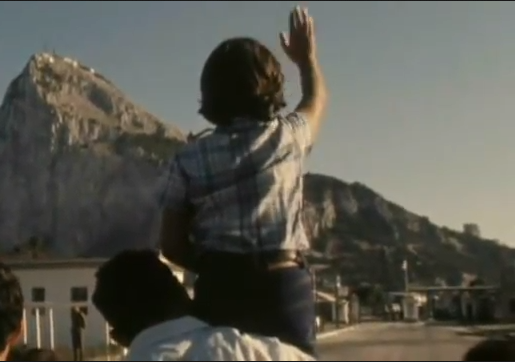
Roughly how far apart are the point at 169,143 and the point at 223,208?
498 millimetres

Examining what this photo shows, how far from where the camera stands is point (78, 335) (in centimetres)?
122

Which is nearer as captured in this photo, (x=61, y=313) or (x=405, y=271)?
(x=61, y=313)

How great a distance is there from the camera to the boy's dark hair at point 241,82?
39.3 inches

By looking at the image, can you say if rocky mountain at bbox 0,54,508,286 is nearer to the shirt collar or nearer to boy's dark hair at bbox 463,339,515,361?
boy's dark hair at bbox 463,339,515,361

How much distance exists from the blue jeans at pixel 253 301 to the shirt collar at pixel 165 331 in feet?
0.36

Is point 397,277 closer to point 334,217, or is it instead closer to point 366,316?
point 334,217

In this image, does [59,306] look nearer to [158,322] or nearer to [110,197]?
[110,197]

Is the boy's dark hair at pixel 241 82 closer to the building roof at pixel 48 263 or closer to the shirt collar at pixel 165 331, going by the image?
the shirt collar at pixel 165 331

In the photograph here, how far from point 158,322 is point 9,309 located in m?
0.23

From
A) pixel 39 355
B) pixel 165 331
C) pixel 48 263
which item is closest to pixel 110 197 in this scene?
pixel 48 263

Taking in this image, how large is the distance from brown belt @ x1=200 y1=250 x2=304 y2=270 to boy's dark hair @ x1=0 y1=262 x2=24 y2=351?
21 centimetres

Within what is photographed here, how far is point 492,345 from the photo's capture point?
1.05 m

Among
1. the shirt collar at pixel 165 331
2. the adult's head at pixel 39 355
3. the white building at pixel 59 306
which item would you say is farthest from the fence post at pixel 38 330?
the shirt collar at pixel 165 331

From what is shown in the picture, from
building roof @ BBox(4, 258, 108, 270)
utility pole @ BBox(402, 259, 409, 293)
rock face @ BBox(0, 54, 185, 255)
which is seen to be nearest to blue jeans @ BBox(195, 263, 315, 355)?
rock face @ BBox(0, 54, 185, 255)
